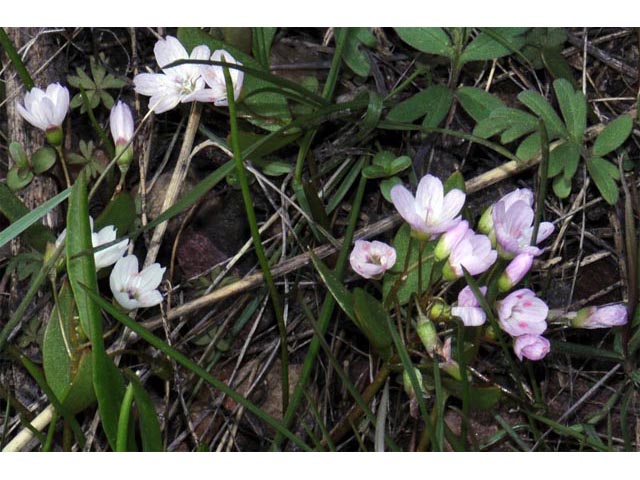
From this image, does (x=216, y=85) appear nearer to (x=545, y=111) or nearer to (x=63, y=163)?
(x=63, y=163)

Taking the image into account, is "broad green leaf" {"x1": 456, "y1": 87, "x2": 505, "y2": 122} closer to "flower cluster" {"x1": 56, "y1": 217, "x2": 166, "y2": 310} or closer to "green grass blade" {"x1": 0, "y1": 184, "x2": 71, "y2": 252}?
"flower cluster" {"x1": 56, "y1": 217, "x2": 166, "y2": 310}

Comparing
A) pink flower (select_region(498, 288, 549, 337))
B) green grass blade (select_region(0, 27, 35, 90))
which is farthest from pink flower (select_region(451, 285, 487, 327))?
green grass blade (select_region(0, 27, 35, 90))

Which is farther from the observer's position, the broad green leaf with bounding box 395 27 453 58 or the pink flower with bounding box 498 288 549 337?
the broad green leaf with bounding box 395 27 453 58

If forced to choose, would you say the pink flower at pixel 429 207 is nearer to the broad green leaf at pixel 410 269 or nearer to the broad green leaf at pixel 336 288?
the broad green leaf at pixel 410 269

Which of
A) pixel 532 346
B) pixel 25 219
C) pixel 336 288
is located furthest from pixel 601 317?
pixel 25 219

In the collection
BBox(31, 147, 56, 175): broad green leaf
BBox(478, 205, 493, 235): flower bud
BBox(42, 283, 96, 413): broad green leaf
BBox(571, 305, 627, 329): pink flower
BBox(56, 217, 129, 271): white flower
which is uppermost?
BBox(31, 147, 56, 175): broad green leaf

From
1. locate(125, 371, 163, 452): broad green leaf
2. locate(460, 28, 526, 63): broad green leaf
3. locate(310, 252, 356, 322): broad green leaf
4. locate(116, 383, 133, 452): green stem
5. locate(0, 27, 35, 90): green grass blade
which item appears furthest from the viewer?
locate(460, 28, 526, 63): broad green leaf
